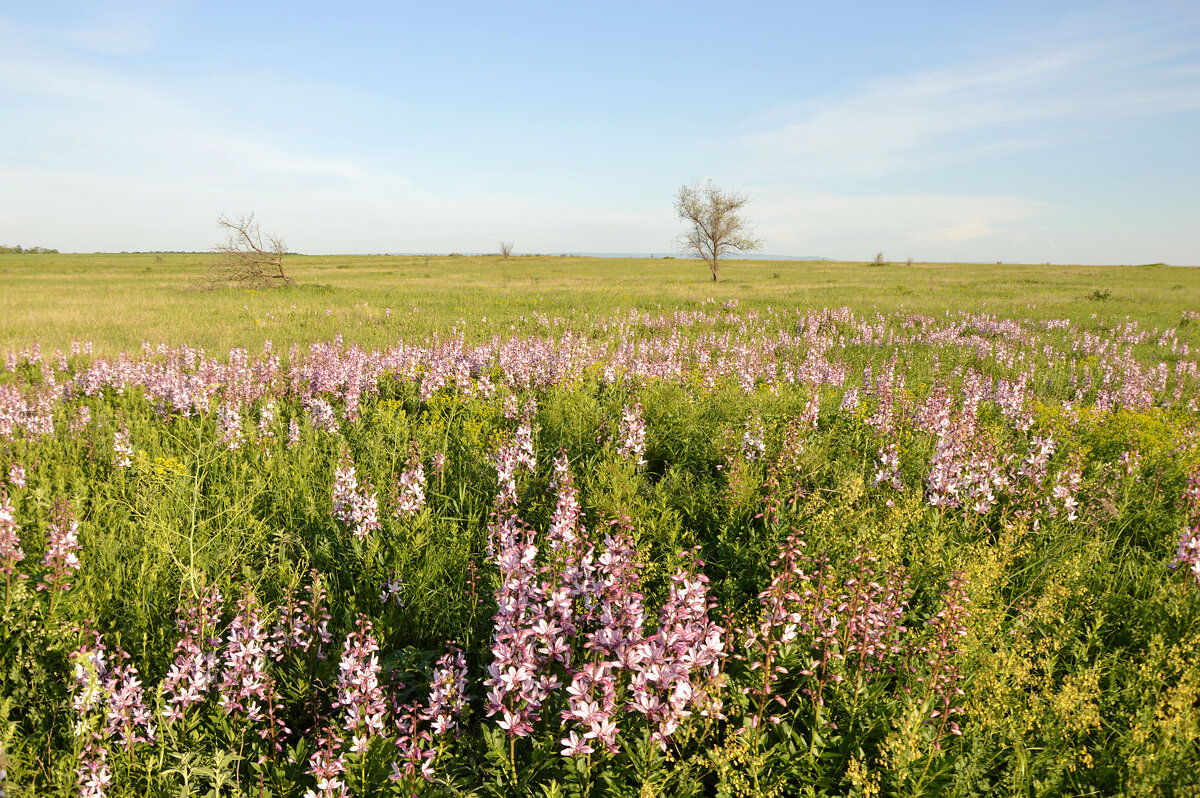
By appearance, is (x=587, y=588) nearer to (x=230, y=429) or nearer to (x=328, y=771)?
(x=328, y=771)

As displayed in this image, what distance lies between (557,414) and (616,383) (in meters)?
1.99

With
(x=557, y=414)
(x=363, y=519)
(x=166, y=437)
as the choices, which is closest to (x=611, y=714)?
(x=363, y=519)

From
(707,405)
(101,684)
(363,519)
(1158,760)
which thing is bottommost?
(1158,760)

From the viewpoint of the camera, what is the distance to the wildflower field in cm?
258

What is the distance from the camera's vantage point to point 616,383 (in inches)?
364

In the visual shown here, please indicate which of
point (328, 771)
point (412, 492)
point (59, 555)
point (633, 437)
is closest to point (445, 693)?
point (328, 771)

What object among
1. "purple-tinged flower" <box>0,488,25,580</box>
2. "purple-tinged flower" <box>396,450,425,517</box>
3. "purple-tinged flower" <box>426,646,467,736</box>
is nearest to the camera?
"purple-tinged flower" <box>426,646,467,736</box>

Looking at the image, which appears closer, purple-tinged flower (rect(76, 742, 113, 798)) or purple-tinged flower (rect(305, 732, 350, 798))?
purple-tinged flower (rect(305, 732, 350, 798))

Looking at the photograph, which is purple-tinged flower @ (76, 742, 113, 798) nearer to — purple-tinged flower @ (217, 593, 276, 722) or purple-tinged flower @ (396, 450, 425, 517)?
purple-tinged flower @ (217, 593, 276, 722)

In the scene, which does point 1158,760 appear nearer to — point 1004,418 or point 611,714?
point 611,714

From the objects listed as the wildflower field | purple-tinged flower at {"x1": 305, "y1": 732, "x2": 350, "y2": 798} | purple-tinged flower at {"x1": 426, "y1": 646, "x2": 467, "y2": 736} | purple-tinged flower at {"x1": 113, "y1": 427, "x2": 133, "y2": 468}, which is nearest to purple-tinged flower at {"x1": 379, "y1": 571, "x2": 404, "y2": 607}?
the wildflower field

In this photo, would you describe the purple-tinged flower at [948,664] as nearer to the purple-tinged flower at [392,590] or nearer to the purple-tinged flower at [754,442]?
the purple-tinged flower at [754,442]

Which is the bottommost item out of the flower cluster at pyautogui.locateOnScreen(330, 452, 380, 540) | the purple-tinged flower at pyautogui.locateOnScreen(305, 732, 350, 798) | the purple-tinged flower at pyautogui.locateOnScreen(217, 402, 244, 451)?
the purple-tinged flower at pyautogui.locateOnScreen(305, 732, 350, 798)

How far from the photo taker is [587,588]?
8.93 ft
